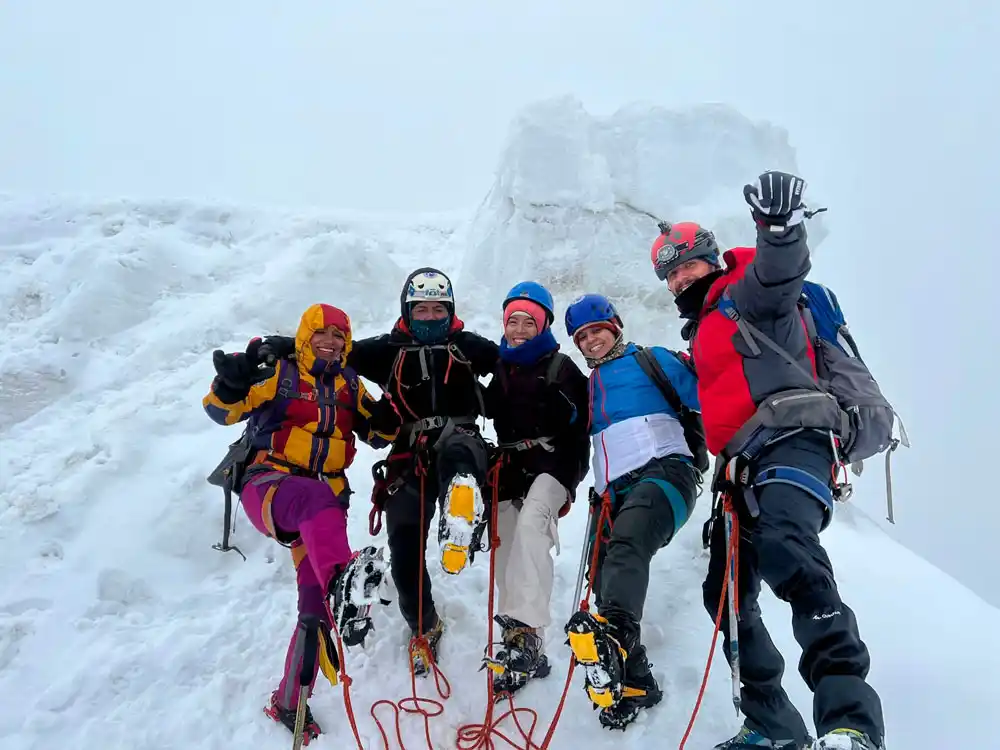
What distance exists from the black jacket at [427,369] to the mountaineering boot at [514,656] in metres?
1.36

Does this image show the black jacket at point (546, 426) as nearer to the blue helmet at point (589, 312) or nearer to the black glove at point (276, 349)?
the blue helmet at point (589, 312)

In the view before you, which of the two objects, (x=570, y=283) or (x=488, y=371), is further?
(x=570, y=283)

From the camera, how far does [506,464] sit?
3748mm

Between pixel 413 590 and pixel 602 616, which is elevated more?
pixel 602 616

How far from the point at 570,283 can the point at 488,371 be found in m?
4.76

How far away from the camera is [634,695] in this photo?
3.03m

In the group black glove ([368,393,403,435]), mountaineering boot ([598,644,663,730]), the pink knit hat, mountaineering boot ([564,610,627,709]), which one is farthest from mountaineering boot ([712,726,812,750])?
black glove ([368,393,403,435])

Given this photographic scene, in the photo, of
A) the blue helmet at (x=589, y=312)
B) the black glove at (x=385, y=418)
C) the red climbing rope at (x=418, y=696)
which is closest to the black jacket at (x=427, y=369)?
the black glove at (x=385, y=418)

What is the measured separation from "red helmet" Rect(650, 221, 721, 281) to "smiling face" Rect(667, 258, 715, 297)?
2 cm

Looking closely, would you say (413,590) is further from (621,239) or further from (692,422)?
(621,239)

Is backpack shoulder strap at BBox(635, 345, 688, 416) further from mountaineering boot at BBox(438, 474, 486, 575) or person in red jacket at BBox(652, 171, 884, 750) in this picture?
mountaineering boot at BBox(438, 474, 486, 575)

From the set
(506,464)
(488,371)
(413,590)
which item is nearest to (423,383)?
(488,371)

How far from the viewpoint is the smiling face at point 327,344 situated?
376cm

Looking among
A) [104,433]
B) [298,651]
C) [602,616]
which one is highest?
[602,616]
